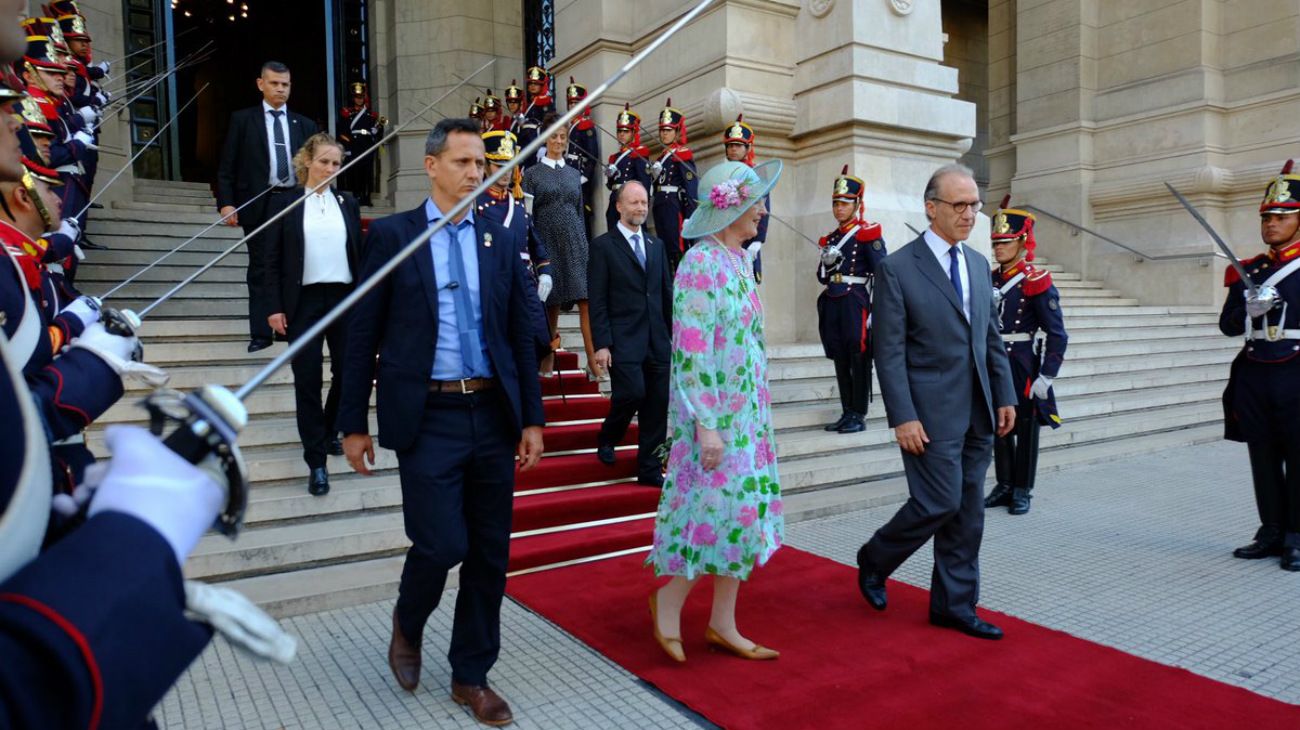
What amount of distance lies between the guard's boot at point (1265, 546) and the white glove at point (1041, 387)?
63.9 inches

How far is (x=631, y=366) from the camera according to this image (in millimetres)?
5617

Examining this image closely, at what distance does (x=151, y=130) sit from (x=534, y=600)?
12692mm

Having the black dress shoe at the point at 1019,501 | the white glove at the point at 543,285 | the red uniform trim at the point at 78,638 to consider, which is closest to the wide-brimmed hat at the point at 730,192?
the white glove at the point at 543,285

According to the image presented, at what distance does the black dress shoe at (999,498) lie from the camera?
638 cm

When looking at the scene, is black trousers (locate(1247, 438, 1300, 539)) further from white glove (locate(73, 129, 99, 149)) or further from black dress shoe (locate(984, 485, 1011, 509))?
white glove (locate(73, 129, 99, 149))

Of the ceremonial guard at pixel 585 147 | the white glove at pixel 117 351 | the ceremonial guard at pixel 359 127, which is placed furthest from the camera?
the ceremonial guard at pixel 359 127

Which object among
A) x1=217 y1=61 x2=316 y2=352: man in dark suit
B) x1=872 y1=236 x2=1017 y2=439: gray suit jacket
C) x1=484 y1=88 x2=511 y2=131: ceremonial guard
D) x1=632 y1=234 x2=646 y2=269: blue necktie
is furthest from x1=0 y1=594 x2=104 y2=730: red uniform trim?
x1=484 y1=88 x2=511 y2=131: ceremonial guard

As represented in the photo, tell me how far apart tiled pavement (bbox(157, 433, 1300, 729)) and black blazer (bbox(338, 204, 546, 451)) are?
106 centimetres

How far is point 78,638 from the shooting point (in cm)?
82

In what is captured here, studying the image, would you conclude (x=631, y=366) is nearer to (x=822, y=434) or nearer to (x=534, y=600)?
(x=534, y=600)

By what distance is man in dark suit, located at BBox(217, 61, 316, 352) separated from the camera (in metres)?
5.92

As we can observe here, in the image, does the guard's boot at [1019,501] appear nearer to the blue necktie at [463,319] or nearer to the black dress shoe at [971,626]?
the black dress shoe at [971,626]

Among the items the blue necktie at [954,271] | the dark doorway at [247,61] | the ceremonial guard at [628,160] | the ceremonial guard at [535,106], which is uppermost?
the dark doorway at [247,61]

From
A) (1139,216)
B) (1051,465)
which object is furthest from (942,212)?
(1139,216)
